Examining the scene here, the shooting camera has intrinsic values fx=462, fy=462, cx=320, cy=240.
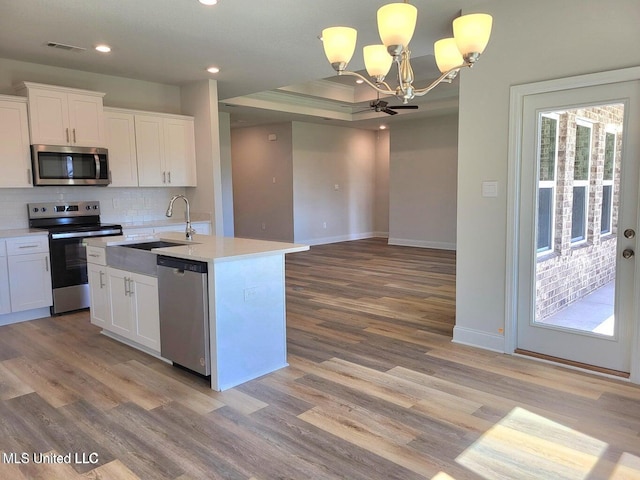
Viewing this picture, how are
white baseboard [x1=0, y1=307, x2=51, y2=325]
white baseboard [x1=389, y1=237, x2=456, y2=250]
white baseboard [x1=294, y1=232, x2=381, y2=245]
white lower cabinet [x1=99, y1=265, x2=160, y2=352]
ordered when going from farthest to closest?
white baseboard [x1=294, y1=232, x2=381, y2=245] → white baseboard [x1=389, y1=237, x2=456, y2=250] → white baseboard [x1=0, y1=307, x2=51, y2=325] → white lower cabinet [x1=99, y1=265, x2=160, y2=352]

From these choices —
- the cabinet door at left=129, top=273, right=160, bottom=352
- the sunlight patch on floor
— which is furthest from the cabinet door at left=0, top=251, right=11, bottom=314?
the sunlight patch on floor

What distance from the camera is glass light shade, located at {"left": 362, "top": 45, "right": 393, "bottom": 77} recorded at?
2.78 metres

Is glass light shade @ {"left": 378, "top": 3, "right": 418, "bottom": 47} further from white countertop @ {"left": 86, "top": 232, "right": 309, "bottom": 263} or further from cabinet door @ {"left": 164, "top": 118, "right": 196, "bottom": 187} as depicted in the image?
cabinet door @ {"left": 164, "top": 118, "right": 196, "bottom": 187}

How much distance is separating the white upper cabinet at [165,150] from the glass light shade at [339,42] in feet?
12.7

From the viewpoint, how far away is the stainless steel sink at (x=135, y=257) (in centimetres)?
345

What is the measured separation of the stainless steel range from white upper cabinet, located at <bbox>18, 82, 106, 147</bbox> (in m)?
0.76

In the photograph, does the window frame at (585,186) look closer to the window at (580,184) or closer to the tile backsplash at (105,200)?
the window at (580,184)

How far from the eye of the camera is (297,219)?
32.6 feet

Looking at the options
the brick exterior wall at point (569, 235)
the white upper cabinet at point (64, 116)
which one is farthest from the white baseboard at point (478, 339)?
the white upper cabinet at point (64, 116)

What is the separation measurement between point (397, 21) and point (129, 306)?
2919 mm

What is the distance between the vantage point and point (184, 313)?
10.4ft

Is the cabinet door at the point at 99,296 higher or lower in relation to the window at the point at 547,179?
lower

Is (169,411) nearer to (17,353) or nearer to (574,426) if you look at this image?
(17,353)

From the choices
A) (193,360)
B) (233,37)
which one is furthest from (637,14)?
(193,360)
